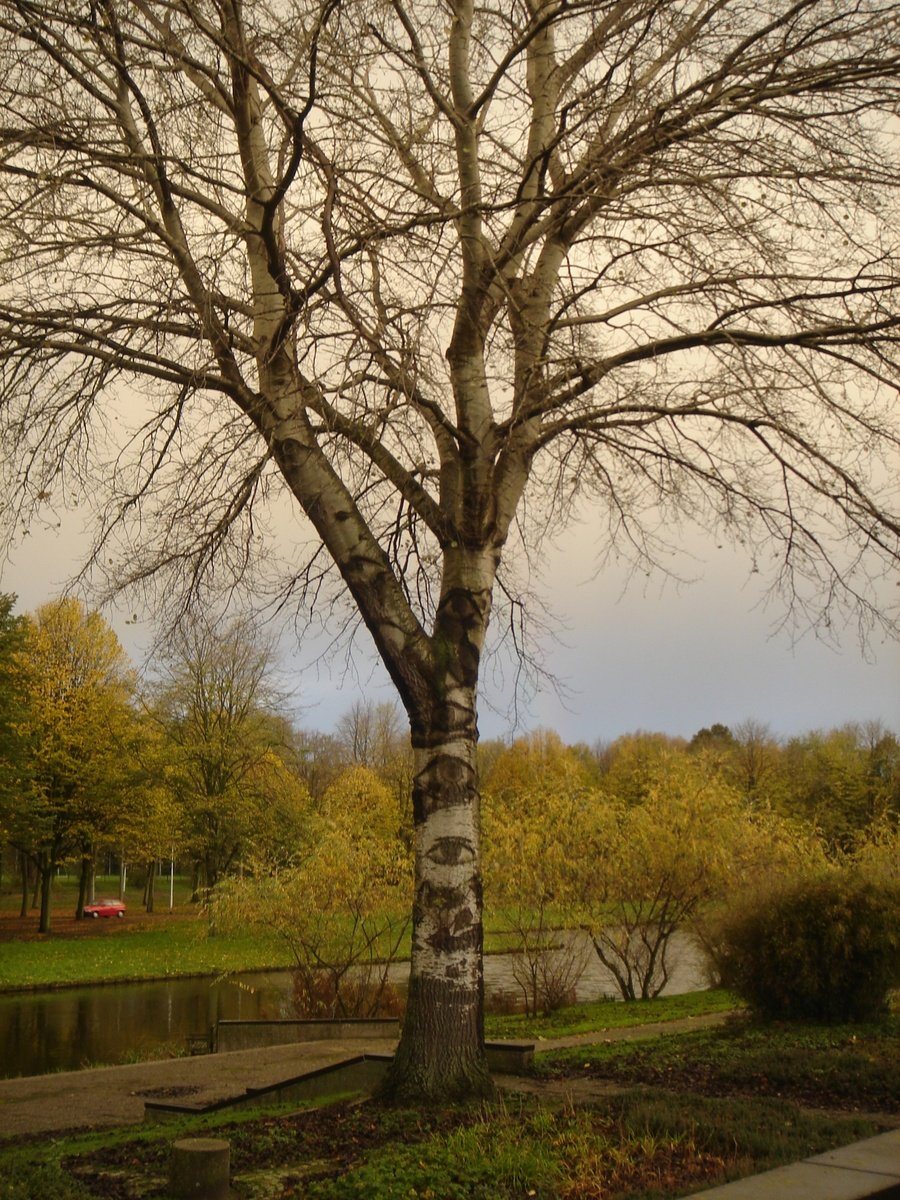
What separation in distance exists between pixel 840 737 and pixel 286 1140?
2744 inches

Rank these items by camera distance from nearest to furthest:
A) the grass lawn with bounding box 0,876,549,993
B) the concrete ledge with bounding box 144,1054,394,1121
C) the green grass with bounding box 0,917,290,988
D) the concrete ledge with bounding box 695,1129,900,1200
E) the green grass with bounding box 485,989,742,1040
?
1. the concrete ledge with bounding box 695,1129,900,1200
2. the concrete ledge with bounding box 144,1054,394,1121
3. the green grass with bounding box 485,989,742,1040
4. the grass lawn with bounding box 0,876,549,993
5. the green grass with bounding box 0,917,290,988

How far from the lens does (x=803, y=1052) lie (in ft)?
33.4

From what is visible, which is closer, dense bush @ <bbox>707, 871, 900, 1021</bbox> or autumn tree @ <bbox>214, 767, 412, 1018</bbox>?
dense bush @ <bbox>707, 871, 900, 1021</bbox>

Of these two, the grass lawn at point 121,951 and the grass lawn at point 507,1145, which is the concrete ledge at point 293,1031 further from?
the grass lawn at point 507,1145

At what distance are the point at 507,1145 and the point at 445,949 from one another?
199 cm

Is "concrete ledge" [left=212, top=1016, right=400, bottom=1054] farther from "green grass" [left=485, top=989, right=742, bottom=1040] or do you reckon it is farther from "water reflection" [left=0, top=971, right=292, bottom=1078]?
"water reflection" [left=0, top=971, right=292, bottom=1078]

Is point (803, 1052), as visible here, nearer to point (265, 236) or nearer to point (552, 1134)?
point (552, 1134)

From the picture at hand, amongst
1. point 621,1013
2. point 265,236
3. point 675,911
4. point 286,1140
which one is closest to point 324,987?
point 621,1013

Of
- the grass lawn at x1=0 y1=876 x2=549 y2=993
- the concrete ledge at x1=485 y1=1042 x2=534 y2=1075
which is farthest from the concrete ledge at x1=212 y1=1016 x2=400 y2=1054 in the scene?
the concrete ledge at x1=485 y1=1042 x2=534 y2=1075

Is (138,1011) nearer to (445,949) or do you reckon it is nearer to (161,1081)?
(161,1081)

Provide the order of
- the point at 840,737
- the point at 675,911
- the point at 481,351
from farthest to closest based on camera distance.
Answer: the point at 840,737
the point at 675,911
the point at 481,351

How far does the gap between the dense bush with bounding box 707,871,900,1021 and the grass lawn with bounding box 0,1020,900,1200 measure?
3386 millimetres

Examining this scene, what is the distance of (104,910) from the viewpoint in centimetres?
5203

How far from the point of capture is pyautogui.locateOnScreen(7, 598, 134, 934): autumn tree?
38834 millimetres
